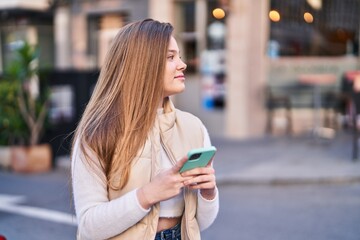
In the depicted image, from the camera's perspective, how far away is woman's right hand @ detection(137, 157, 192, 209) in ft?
5.41

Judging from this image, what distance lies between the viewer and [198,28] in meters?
12.3

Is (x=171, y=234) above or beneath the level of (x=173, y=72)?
beneath

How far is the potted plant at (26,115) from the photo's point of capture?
8.76 meters

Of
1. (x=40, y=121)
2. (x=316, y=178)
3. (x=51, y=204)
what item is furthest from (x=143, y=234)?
(x=40, y=121)

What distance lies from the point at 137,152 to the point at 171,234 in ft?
1.19

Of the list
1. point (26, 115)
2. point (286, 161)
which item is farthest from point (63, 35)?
point (286, 161)

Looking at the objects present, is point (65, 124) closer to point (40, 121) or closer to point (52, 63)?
point (40, 121)

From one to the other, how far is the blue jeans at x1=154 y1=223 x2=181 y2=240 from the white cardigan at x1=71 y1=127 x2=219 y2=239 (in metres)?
0.19

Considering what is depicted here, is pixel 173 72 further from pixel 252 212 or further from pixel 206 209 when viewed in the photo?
pixel 252 212

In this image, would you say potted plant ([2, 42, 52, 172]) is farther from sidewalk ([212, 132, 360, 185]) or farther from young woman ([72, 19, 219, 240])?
young woman ([72, 19, 219, 240])

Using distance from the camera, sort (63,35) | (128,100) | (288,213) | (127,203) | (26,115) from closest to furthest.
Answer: (127,203)
(128,100)
(288,213)
(26,115)
(63,35)

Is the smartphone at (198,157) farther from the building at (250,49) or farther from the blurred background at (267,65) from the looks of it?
the building at (250,49)

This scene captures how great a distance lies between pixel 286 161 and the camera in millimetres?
8688

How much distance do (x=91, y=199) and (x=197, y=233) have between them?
46 centimetres
